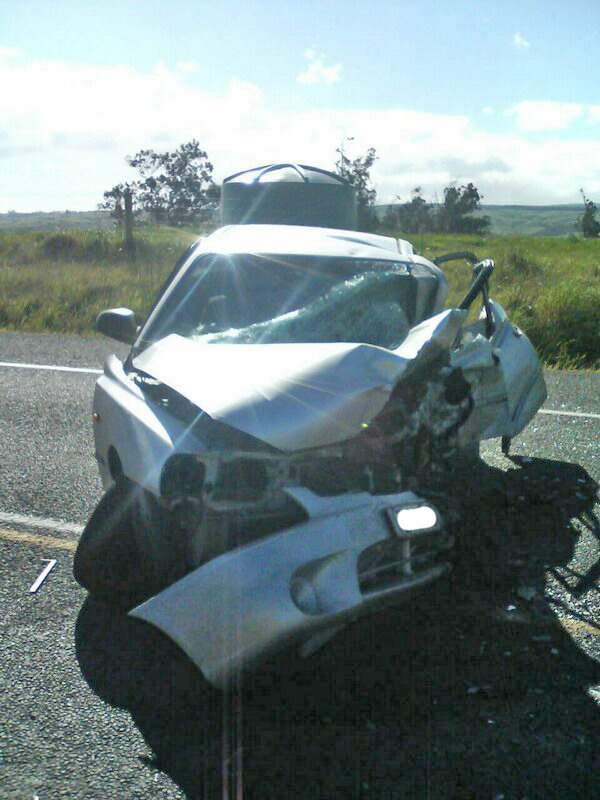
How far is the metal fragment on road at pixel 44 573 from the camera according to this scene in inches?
176

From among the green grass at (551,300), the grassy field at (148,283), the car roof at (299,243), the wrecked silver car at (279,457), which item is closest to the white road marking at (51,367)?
the grassy field at (148,283)

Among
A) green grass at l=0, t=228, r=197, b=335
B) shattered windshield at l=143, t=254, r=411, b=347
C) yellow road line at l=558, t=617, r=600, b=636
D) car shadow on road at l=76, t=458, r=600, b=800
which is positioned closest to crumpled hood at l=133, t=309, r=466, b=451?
shattered windshield at l=143, t=254, r=411, b=347

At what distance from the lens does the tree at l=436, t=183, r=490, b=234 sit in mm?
46781

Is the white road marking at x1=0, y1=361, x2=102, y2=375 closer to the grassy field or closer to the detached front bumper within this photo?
the grassy field

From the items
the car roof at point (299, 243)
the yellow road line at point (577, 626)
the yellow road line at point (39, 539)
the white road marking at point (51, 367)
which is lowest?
the white road marking at point (51, 367)

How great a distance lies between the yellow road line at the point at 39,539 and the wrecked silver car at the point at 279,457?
492mm

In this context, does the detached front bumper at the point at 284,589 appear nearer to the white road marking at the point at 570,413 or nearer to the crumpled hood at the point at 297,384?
the crumpled hood at the point at 297,384

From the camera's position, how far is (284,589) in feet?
10.6

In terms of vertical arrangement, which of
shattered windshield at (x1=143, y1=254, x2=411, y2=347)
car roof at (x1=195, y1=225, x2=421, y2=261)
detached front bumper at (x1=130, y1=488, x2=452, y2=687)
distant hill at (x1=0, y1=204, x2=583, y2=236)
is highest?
car roof at (x1=195, y1=225, x2=421, y2=261)

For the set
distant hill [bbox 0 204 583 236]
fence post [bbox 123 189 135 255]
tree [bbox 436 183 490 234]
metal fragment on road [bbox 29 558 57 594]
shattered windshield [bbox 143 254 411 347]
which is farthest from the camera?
distant hill [bbox 0 204 583 236]

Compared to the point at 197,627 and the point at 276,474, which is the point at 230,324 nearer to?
the point at 276,474

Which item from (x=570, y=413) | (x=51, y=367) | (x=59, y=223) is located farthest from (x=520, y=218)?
(x=570, y=413)

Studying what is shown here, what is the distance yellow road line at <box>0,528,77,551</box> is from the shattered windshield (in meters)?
1.15

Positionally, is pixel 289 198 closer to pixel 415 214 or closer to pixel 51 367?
pixel 51 367
